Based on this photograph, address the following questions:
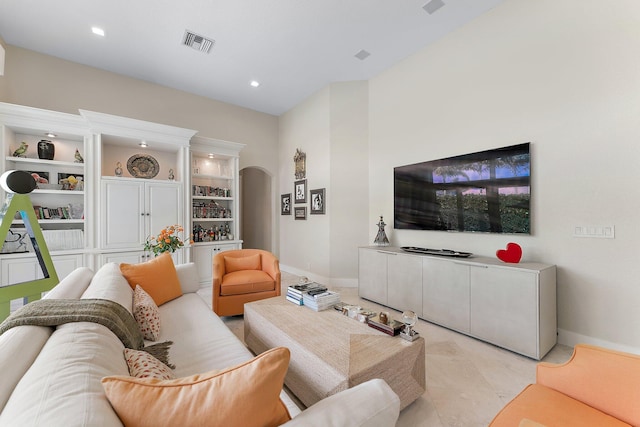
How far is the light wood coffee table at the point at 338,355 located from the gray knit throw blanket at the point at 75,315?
0.66 m

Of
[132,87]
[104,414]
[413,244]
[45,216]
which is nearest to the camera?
[104,414]

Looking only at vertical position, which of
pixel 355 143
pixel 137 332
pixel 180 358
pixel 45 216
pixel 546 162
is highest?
pixel 355 143

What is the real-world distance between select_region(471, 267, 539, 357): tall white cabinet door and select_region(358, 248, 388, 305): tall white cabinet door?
1.06m

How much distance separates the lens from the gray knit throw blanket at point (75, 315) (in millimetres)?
979

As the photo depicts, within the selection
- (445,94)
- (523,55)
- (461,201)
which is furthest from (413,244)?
(523,55)

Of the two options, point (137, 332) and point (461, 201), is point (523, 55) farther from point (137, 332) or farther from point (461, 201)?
point (137, 332)

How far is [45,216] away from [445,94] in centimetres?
533

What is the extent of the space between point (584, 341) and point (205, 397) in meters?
3.11

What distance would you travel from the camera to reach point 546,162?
8.09 feet

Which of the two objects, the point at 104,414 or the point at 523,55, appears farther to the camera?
the point at 523,55

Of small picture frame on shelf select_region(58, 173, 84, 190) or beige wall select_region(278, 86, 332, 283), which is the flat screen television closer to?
beige wall select_region(278, 86, 332, 283)

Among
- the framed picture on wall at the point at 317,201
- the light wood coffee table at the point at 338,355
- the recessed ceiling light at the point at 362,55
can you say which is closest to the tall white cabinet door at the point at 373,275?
the framed picture on wall at the point at 317,201

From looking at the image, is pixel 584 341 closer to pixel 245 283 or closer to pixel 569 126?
pixel 569 126

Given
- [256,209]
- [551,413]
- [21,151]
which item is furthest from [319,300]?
[256,209]
